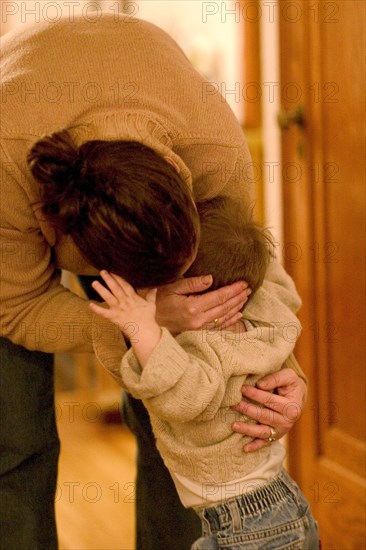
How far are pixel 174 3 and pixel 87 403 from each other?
5.23 feet

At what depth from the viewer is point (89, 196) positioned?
2.75ft

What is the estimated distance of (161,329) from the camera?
3.12 feet

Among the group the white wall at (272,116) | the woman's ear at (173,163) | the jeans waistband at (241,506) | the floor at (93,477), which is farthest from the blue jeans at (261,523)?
the white wall at (272,116)

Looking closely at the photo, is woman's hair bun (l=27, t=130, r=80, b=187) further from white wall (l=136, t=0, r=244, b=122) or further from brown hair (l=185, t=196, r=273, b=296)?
white wall (l=136, t=0, r=244, b=122)

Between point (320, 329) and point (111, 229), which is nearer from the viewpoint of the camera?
point (111, 229)

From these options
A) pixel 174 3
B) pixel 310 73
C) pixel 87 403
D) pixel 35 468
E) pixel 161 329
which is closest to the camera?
pixel 161 329

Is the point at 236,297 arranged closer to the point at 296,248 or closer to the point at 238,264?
the point at 238,264

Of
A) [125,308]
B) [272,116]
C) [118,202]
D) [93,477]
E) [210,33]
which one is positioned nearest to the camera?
[118,202]

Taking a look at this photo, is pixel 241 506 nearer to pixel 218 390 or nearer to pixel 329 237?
pixel 218 390

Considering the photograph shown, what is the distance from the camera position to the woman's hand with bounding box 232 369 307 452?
3.34 feet

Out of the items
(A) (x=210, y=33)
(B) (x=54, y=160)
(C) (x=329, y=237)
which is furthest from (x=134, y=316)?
(A) (x=210, y=33)

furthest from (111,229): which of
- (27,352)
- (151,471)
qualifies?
(151,471)

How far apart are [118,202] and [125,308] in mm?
163

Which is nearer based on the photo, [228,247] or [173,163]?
[173,163]
